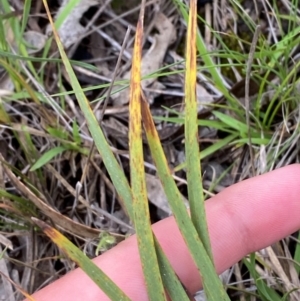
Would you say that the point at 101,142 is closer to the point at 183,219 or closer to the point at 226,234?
the point at 183,219

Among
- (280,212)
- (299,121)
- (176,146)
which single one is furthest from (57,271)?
(299,121)

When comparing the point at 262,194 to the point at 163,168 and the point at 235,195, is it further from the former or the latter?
the point at 163,168

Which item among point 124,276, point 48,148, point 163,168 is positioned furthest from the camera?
point 48,148

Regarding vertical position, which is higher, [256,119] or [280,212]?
[256,119]

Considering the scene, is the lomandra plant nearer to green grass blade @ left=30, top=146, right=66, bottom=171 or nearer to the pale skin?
the pale skin

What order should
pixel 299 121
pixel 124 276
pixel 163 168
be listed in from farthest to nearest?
pixel 299 121 < pixel 124 276 < pixel 163 168

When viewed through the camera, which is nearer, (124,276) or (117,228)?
(124,276)

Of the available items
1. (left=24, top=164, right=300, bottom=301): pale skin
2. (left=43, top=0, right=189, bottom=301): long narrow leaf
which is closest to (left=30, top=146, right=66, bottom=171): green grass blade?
(left=24, top=164, right=300, bottom=301): pale skin

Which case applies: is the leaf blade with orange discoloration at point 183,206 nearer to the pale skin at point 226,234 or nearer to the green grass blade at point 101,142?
the green grass blade at point 101,142
